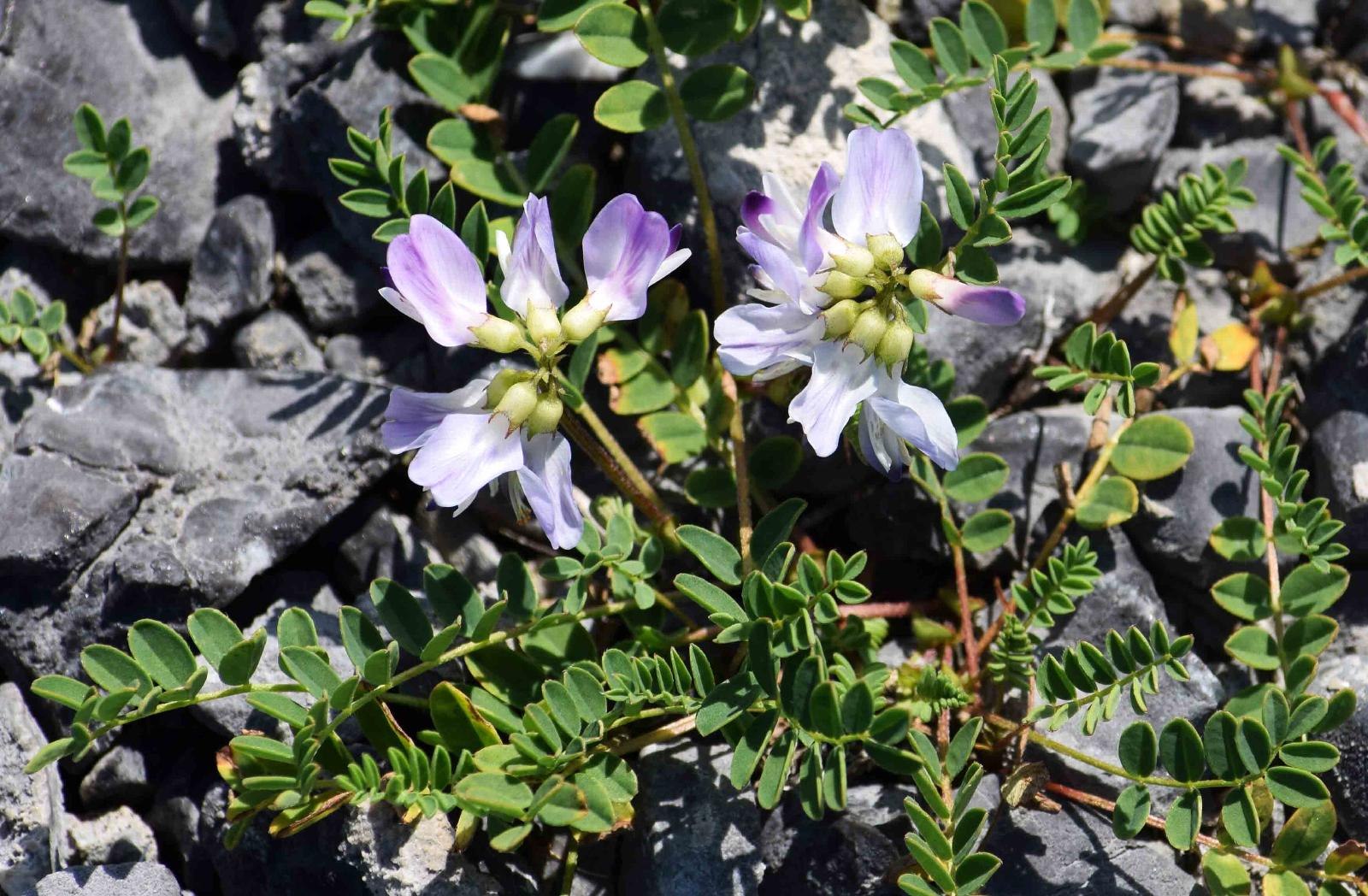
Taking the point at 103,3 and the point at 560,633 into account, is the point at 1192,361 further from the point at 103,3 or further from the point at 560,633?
the point at 103,3

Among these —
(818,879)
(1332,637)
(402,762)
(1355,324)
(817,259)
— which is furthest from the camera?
(1355,324)

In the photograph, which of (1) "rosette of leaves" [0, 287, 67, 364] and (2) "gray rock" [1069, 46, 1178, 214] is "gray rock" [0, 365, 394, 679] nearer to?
(1) "rosette of leaves" [0, 287, 67, 364]

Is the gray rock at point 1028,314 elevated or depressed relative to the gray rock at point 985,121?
depressed

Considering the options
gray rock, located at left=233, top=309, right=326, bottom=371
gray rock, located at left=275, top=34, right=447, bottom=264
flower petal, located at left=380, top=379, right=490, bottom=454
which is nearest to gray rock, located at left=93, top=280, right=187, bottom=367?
gray rock, located at left=233, top=309, right=326, bottom=371

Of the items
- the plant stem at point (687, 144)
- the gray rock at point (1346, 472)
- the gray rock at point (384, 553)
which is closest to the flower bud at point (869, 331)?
the plant stem at point (687, 144)

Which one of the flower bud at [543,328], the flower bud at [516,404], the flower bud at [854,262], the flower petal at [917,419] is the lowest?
the flower petal at [917,419]

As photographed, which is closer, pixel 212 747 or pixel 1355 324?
pixel 212 747

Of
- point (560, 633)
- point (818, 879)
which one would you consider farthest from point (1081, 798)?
point (560, 633)

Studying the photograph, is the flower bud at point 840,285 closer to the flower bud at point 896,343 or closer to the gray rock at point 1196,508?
the flower bud at point 896,343
